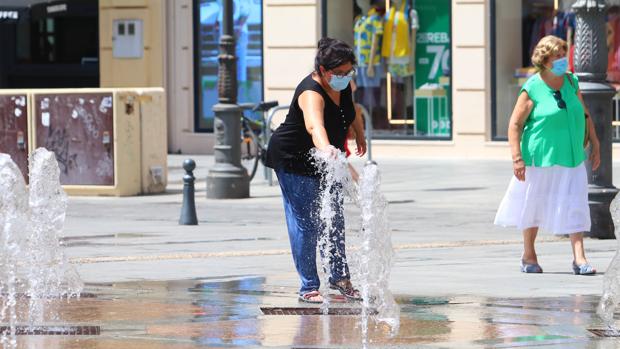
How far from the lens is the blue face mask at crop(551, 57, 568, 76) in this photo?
464 inches

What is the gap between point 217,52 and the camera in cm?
2706

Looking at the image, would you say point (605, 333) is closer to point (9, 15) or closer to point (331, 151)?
point (331, 151)

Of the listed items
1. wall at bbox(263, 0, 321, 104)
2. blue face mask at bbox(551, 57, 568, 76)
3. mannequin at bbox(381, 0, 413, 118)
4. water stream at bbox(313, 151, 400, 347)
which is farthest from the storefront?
water stream at bbox(313, 151, 400, 347)

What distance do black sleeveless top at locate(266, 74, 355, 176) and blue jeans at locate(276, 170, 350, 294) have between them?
2.6 inches

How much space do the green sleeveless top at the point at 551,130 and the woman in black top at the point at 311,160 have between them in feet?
7.13

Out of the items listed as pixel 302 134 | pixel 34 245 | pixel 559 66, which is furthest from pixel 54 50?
pixel 302 134

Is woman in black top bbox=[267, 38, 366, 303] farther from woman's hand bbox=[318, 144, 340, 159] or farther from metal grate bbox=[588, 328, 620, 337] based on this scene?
metal grate bbox=[588, 328, 620, 337]

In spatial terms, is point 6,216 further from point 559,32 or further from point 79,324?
point 559,32

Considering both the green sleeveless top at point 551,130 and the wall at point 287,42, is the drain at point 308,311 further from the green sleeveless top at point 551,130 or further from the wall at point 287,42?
the wall at point 287,42

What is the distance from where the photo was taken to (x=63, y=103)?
20.2 m

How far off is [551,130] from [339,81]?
2427 mm

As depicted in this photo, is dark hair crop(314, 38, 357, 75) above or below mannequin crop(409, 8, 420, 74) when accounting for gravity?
below

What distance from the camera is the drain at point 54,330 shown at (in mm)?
8656

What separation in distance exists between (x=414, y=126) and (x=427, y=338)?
1708cm
